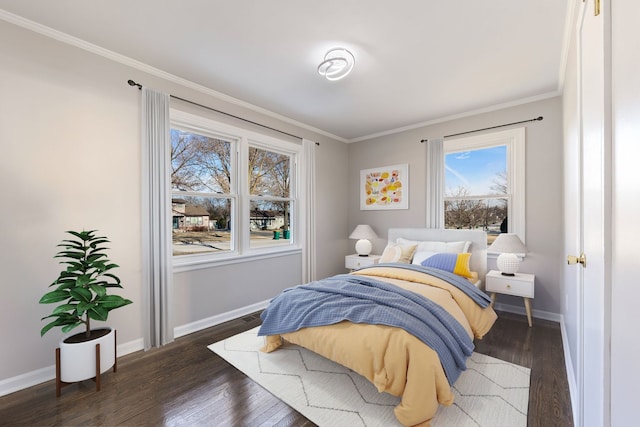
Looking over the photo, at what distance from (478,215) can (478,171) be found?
0.60 metres

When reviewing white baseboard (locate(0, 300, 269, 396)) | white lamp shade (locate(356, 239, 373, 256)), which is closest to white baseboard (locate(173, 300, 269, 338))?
white baseboard (locate(0, 300, 269, 396))

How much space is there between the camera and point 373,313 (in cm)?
195

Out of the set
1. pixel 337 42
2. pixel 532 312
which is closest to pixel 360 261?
pixel 532 312

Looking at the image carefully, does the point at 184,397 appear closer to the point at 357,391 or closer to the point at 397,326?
the point at 357,391

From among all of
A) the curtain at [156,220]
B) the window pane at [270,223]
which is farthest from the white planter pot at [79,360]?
the window pane at [270,223]

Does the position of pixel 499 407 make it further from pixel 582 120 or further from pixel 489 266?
pixel 489 266

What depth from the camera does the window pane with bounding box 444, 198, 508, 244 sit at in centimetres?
361

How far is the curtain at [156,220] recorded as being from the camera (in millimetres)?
2611

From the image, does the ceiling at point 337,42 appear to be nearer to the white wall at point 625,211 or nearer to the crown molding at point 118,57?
the crown molding at point 118,57

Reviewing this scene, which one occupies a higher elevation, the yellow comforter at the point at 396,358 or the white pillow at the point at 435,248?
the white pillow at the point at 435,248

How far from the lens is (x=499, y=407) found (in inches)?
70.2

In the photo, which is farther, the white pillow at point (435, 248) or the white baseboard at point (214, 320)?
the white pillow at point (435, 248)

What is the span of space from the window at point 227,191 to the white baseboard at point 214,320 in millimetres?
659

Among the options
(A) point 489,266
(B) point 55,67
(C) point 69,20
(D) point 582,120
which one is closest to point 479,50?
(D) point 582,120
